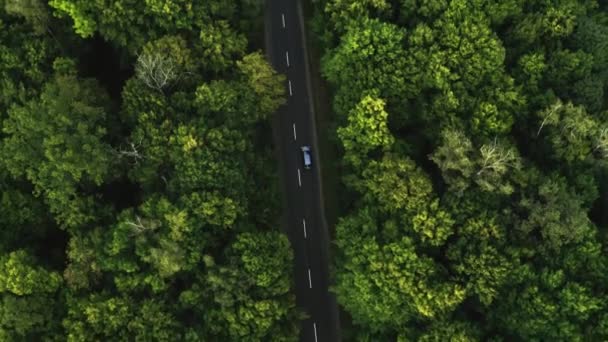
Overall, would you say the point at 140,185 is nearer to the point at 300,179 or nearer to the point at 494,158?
the point at 300,179

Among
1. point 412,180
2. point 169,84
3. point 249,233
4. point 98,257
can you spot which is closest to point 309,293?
point 249,233

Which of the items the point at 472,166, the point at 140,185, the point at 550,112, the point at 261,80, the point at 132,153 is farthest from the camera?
the point at 261,80

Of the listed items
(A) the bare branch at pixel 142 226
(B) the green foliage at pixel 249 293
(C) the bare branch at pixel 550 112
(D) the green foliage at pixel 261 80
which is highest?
(D) the green foliage at pixel 261 80

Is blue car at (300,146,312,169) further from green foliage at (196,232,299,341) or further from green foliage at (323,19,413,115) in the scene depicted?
green foliage at (196,232,299,341)

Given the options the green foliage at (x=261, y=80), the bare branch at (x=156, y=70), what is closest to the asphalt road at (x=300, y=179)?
the green foliage at (x=261, y=80)

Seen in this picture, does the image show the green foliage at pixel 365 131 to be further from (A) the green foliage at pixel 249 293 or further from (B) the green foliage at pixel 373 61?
(A) the green foliage at pixel 249 293

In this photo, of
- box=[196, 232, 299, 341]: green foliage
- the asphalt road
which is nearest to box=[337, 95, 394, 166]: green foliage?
the asphalt road

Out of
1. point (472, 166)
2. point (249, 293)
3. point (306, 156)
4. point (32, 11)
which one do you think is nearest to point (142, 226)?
point (249, 293)
